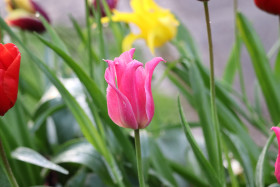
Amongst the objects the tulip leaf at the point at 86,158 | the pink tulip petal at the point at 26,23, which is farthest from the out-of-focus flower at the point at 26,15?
the tulip leaf at the point at 86,158

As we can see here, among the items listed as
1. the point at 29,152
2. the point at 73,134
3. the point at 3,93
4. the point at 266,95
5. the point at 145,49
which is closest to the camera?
the point at 3,93

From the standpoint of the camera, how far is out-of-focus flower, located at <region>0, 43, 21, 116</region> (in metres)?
0.42

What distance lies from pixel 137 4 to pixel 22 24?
23cm

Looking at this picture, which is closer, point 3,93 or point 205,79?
point 3,93

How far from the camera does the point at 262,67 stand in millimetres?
812

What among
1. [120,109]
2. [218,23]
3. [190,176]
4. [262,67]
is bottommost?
[218,23]

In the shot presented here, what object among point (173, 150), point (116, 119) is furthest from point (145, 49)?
point (116, 119)

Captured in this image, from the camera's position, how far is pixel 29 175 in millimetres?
763

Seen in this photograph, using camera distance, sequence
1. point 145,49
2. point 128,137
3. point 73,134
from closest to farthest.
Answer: point 128,137, point 73,134, point 145,49

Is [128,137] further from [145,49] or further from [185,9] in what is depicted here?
[185,9]

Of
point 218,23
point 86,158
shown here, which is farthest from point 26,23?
point 218,23

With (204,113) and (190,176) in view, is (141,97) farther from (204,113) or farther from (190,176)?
(190,176)

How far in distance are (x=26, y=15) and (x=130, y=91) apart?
1.95ft

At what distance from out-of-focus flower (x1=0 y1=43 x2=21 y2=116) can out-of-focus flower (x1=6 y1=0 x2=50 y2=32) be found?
542 mm
